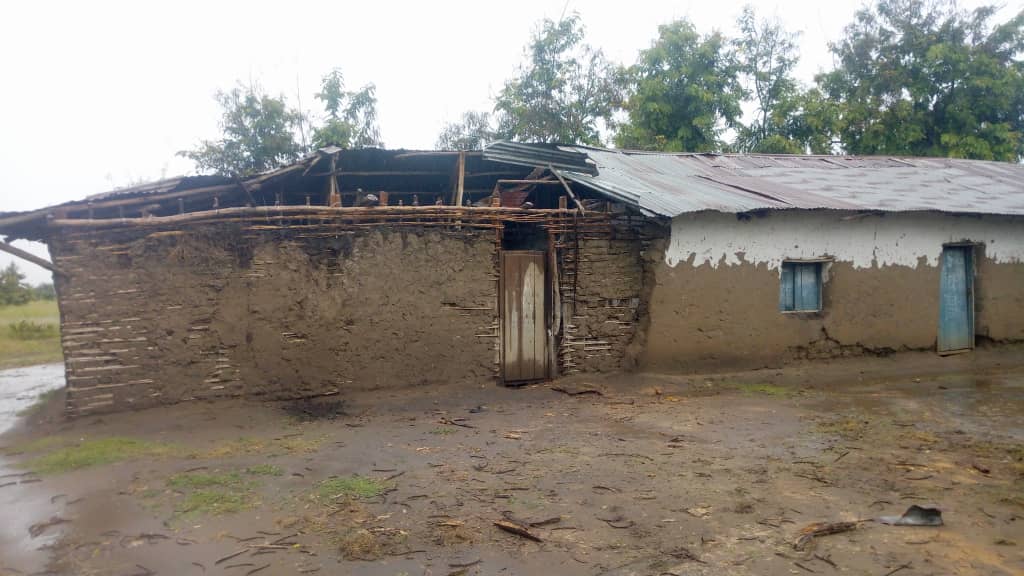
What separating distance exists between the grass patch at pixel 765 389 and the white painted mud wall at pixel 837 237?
1.60 metres

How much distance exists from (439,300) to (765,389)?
4.29 meters

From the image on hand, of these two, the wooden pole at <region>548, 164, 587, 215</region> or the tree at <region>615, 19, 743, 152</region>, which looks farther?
the tree at <region>615, 19, 743, 152</region>

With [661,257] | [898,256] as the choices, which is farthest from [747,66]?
[661,257]

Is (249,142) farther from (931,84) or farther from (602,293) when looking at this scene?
(931,84)

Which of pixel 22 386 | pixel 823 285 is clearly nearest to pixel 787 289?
pixel 823 285

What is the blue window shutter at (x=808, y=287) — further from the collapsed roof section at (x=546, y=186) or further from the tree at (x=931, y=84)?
the tree at (x=931, y=84)

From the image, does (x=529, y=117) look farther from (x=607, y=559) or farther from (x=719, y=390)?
(x=607, y=559)

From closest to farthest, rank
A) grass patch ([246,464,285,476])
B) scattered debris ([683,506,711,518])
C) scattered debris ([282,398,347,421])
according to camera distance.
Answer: scattered debris ([683,506,711,518]), grass patch ([246,464,285,476]), scattered debris ([282,398,347,421])

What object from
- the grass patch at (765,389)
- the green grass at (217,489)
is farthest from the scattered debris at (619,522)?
the grass patch at (765,389)

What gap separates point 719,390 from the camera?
8.41 metres

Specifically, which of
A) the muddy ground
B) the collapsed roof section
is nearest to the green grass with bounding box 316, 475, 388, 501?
the muddy ground

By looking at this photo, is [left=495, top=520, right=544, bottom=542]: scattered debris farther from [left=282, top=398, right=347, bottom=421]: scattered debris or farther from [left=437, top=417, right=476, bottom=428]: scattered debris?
[left=282, top=398, right=347, bottom=421]: scattered debris

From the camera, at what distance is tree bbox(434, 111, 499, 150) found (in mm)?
20594

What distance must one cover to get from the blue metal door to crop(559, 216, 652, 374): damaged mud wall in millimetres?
5169
